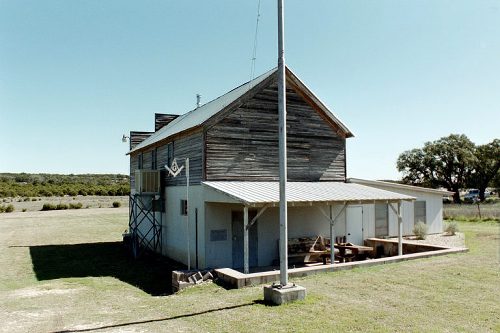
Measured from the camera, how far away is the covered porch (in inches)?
522

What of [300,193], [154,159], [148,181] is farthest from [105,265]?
[300,193]

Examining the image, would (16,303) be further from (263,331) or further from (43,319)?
(263,331)

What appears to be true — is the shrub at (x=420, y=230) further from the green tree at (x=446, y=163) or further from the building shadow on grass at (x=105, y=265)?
the green tree at (x=446, y=163)

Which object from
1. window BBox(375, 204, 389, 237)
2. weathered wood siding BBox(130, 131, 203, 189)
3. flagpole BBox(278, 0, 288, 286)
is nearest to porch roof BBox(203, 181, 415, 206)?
weathered wood siding BBox(130, 131, 203, 189)

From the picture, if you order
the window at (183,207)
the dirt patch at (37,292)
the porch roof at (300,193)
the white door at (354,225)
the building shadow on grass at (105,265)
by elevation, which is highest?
the porch roof at (300,193)

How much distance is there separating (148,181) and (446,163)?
6361cm

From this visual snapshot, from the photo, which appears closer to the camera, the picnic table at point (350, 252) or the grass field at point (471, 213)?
the picnic table at point (350, 252)

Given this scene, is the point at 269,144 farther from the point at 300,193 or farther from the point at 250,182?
the point at 300,193

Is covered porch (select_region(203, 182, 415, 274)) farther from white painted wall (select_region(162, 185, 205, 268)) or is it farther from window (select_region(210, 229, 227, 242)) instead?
white painted wall (select_region(162, 185, 205, 268))

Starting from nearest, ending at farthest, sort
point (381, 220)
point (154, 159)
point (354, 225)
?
1. point (354, 225)
2. point (154, 159)
3. point (381, 220)

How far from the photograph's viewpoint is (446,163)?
70.8 meters

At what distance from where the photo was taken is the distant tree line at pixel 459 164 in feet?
227

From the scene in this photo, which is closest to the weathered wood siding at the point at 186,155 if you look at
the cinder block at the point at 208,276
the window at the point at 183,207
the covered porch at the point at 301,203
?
the window at the point at 183,207

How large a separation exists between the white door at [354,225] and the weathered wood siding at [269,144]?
2281mm
